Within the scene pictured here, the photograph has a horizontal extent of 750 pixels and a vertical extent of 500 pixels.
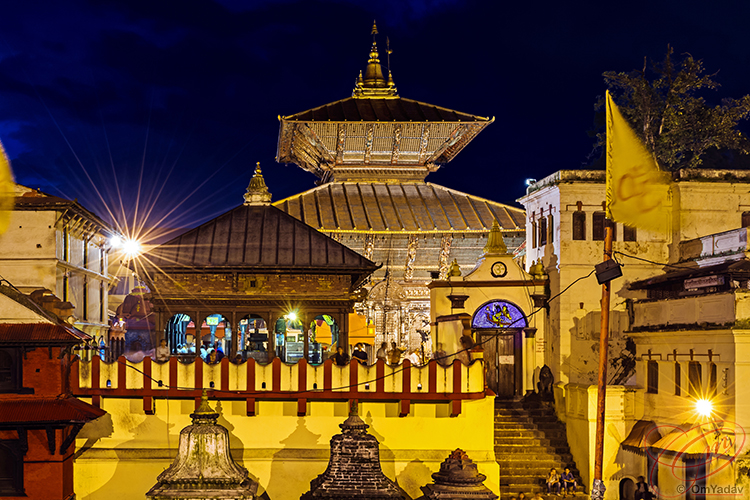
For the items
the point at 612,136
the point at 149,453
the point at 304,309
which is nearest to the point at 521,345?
the point at 304,309

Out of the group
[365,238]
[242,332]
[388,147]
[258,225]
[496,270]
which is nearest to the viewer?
[258,225]

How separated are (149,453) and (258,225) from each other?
891 cm

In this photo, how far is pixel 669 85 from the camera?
136 ft

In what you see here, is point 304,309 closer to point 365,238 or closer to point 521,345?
point 521,345

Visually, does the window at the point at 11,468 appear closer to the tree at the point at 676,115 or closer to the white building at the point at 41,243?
the white building at the point at 41,243

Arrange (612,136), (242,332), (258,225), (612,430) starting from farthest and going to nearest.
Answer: (242,332) → (258,225) → (612,430) → (612,136)

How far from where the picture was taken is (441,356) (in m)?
32.2

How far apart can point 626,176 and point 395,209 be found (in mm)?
21257

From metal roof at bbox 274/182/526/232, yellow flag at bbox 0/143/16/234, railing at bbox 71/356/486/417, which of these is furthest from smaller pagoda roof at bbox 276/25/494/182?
railing at bbox 71/356/486/417

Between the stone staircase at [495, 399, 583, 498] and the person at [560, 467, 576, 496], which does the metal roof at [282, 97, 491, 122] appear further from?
the person at [560, 467, 576, 496]

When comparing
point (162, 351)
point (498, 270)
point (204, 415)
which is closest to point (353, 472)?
point (204, 415)

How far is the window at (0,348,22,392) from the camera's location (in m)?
26.3

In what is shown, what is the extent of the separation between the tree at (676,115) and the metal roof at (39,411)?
27.0 metres

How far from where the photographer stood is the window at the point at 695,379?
28.9m
